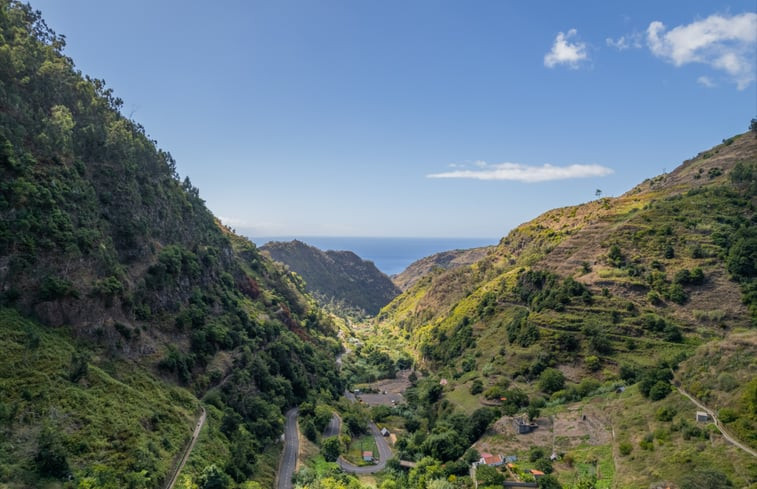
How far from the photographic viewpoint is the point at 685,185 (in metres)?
124

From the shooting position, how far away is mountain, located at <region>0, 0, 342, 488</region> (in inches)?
1582

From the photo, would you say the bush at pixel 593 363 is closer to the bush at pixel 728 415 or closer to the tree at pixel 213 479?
the bush at pixel 728 415

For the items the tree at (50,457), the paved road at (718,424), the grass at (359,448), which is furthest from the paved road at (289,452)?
the paved road at (718,424)

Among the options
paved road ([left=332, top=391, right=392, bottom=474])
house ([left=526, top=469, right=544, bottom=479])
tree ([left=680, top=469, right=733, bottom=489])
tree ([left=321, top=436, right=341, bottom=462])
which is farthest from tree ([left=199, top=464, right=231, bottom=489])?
tree ([left=680, top=469, right=733, bottom=489])

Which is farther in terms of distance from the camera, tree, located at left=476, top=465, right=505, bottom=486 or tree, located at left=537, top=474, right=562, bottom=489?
tree, located at left=476, top=465, right=505, bottom=486

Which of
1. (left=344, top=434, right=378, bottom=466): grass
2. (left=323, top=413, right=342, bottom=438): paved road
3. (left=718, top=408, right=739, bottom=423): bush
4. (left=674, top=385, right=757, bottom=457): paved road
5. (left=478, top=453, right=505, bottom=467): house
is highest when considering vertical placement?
(left=718, top=408, right=739, bottom=423): bush

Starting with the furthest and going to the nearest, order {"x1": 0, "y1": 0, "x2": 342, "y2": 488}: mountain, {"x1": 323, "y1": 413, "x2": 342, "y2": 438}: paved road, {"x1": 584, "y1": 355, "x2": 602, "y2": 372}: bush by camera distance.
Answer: {"x1": 323, "y1": 413, "x2": 342, "y2": 438}: paved road → {"x1": 584, "y1": 355, "x2": 602, "y2": 372}: bush → {"x1": 0, "y1": 0, "x2": 342, "y2": 488}: mountain

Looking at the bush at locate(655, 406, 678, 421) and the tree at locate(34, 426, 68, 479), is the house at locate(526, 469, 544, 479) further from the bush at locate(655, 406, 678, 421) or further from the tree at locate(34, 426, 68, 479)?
the tree at locate(34, 426, 68, 479)

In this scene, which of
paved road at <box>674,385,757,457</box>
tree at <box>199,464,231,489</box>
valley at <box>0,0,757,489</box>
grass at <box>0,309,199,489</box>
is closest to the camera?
grass at <box>0,309,199,489</box>

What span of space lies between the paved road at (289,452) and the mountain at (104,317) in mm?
2163

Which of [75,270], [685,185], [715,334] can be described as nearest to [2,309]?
[75,270]

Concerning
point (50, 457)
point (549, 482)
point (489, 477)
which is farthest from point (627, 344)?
point (50, 457)

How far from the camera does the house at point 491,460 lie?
56.4 m

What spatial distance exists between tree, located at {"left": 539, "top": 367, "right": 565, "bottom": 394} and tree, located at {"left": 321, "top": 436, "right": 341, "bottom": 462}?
134 feet
